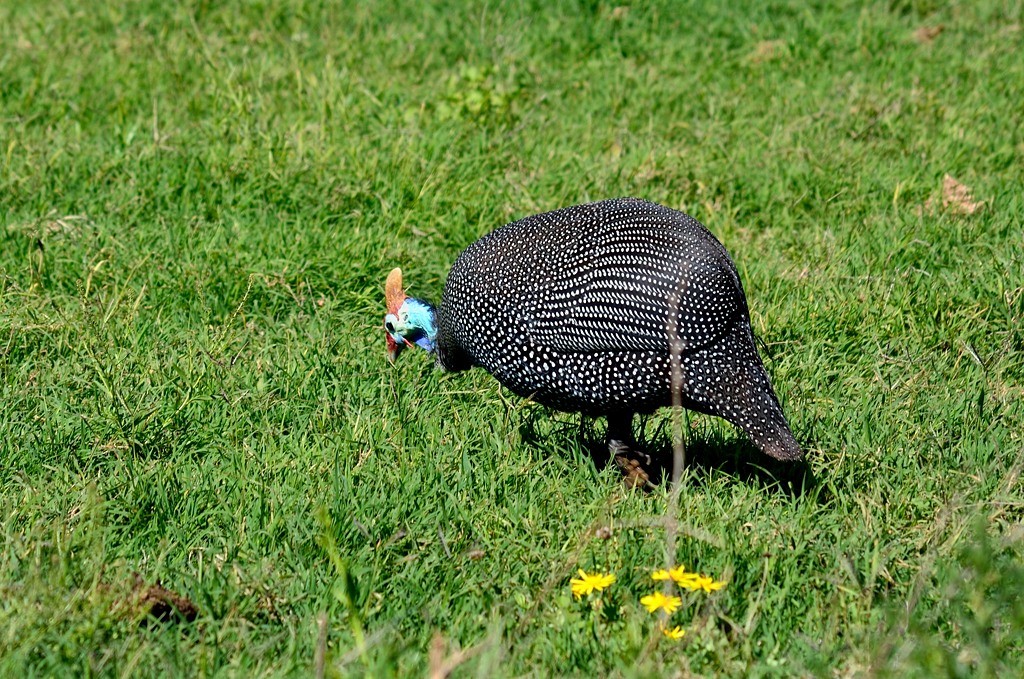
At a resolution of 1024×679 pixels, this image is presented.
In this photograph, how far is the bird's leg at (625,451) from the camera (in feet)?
12.4

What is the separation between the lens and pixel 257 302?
4.67m

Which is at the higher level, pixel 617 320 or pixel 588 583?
pixel 617 320

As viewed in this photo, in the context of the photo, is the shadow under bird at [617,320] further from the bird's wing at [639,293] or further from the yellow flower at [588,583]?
the yellow flower at [588,583]

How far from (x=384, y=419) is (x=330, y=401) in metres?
0.22

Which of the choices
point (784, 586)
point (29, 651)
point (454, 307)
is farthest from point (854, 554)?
point (29, 651)

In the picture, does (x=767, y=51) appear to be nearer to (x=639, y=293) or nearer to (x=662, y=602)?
(x=639, y=293)

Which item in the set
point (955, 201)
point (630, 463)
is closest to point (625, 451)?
point (630, 463)

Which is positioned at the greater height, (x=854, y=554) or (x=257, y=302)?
(x=854, y=554)

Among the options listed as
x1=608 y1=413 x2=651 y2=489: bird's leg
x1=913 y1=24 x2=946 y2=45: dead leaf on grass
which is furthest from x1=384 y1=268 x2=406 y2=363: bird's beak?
x1=913 y1=24 x2=946 y2=45: dead leaf on grass

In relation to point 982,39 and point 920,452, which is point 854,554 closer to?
point 920,452

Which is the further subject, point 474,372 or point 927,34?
point 927,34

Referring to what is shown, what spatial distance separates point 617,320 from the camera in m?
3.59

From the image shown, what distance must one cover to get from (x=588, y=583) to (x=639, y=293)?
3.10ft

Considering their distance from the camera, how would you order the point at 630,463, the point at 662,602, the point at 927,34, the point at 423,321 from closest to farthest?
1. the point at 662,602
2. the point at 630,463
3. the point at 423,321
4. the point at 927,34
